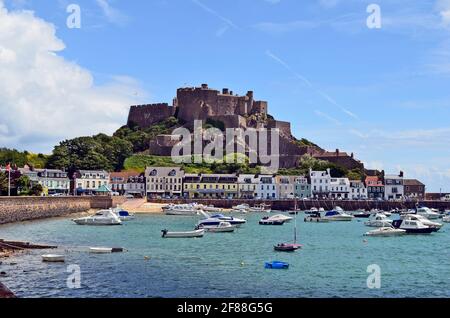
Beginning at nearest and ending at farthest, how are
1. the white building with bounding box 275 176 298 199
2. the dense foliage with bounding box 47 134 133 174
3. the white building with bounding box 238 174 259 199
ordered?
the white building with bounding box 238 174 259 199
the dense foliage with bounding box 47 134 133 174
the white building with bounding box 275 176 298 199

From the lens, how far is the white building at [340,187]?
334 feet

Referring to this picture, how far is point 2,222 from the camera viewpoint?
49.8m

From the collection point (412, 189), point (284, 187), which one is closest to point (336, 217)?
point (284, 187)

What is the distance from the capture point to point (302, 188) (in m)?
102

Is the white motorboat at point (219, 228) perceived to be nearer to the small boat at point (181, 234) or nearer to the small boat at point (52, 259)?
the small boat at point (181, 234)

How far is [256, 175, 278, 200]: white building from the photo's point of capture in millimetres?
100000

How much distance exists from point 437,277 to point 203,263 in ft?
35.6

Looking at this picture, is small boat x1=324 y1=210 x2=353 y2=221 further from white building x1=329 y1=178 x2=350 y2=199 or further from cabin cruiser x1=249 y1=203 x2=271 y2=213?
white building x1=329 y1=178 x2=350 y2=199

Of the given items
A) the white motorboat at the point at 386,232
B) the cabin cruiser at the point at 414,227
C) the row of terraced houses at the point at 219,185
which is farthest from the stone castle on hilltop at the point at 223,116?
the white motorboat at the point at 386,232

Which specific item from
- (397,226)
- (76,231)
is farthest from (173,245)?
(397,226)

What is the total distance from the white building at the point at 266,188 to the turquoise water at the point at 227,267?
55.0 meters

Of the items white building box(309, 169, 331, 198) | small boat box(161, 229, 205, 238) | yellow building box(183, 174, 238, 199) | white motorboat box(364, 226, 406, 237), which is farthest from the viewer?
white building box(309, 169, 331, 198)

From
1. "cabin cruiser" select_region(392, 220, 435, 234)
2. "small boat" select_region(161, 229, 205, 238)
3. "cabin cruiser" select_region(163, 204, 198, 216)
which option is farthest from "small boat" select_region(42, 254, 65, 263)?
"cabin cruiser" select_region(163, 204, 198, 216)
